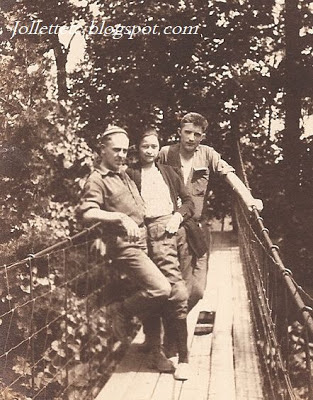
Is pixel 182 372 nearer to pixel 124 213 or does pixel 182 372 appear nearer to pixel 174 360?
pixel 174 360

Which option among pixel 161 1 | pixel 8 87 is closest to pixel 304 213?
pixel 161 1

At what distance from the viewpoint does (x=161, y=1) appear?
13.6 feet

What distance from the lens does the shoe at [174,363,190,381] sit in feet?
7.24

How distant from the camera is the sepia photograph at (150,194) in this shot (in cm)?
227

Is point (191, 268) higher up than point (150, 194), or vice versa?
point (150, 194)

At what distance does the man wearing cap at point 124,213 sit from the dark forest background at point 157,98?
1460 mm

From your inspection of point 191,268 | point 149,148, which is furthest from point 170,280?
point 149,148

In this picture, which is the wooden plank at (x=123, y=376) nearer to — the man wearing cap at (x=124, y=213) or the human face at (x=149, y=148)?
the man wearing cap at (x=124, y=213)

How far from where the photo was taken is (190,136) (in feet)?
8.50

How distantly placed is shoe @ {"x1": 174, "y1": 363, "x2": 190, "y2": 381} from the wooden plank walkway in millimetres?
18

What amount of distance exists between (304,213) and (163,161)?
3547 millimetres

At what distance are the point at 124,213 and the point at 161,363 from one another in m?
0.54

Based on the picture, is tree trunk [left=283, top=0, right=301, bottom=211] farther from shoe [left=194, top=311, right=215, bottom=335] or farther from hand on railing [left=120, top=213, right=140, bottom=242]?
hand on railing [left=120, top=213, right=140, bottom=242]

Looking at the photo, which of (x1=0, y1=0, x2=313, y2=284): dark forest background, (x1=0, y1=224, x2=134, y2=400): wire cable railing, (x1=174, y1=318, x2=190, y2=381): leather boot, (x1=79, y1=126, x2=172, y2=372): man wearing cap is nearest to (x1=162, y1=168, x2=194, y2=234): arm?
(x1=79, y1=126, x2=172, y2=372): man wearing cap
